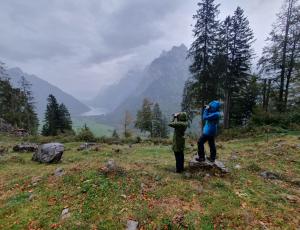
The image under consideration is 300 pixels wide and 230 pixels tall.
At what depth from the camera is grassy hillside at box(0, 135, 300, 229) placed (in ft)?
17.2

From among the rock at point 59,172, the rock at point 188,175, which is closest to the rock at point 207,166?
the rock at point 188,175

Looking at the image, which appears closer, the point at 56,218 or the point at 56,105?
the point at 56,218

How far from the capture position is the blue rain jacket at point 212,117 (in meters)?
7.62

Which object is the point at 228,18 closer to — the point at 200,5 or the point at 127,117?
the point at 200,5

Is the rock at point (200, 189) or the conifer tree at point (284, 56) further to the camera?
the conifer tree at point (284, 56)

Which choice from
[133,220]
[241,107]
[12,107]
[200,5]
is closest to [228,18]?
[200,5]

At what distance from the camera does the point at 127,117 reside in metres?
49.3

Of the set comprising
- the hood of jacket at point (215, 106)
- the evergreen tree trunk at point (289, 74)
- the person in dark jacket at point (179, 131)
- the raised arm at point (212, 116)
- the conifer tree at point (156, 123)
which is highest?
the evergreen tree trunk at point (289, 74)

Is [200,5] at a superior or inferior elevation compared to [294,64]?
superior

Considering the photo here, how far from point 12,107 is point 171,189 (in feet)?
140

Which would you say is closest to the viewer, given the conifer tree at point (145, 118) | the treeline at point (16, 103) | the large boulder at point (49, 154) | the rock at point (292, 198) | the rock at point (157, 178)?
the rock at point (292, 198)

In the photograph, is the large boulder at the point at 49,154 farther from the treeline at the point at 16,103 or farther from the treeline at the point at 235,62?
the treeline at the point at 16,103

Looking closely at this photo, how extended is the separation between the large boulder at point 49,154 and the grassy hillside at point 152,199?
206 centimetres

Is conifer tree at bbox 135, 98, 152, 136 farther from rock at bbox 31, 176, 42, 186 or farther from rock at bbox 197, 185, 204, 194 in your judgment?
rock at bbox 197, 185, 204, 194
